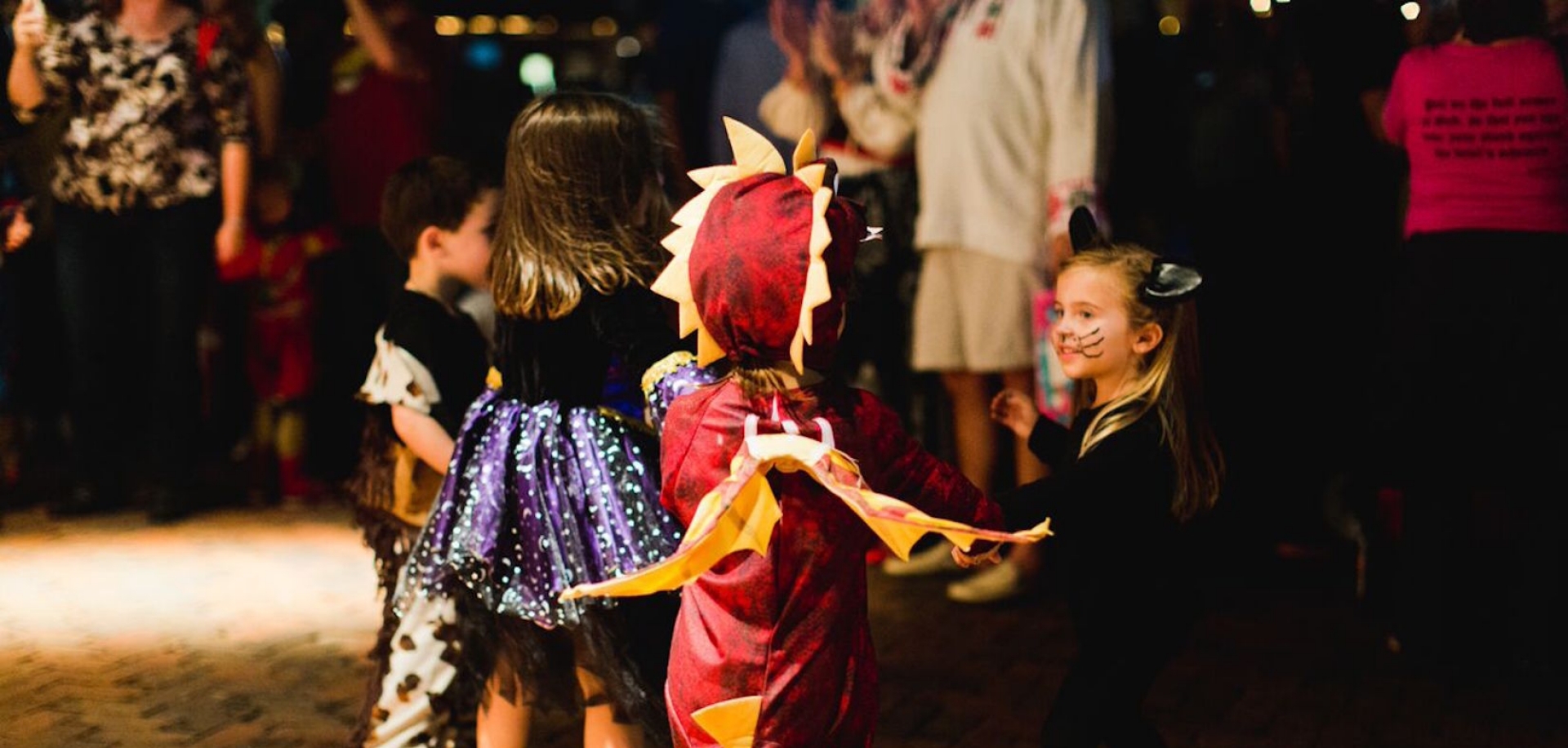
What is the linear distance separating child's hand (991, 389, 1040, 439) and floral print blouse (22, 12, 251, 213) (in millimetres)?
3368

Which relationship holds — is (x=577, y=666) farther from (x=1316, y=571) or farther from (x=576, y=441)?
(x=1316, y=571)

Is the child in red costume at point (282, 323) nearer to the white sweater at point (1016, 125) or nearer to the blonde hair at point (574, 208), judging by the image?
the white sweater at point (1016, 125)

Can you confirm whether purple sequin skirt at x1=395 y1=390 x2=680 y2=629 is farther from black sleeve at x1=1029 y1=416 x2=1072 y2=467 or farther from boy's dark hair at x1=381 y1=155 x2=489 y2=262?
black sleeve at x1=1029 y1=416 x2=1072 y2=467

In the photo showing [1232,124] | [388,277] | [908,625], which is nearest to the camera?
[908,625]

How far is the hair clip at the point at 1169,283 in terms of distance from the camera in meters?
2.96

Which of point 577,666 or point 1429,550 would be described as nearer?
point 577,666

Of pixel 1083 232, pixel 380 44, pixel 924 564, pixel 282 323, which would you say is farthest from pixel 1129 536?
pixel 282 323

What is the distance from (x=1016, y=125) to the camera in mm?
4859

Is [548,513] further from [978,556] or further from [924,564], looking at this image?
[924,564]

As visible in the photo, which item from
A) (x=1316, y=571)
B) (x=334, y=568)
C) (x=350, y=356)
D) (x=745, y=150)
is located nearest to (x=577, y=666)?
(x=745, y=150)

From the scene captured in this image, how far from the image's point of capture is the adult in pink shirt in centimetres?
403

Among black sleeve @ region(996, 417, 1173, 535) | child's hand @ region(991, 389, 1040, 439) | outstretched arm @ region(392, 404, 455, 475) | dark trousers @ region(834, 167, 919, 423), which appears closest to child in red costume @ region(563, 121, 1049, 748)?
black sleeve @ region(996, 417, 1173, 535)

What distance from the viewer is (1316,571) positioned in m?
5.25

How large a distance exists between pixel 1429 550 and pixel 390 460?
8.67 ft
